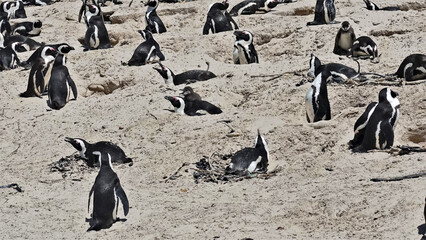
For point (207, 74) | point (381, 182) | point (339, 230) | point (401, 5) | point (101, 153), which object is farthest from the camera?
point (401, 5)

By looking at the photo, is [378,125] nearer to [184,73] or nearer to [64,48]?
[184,73]

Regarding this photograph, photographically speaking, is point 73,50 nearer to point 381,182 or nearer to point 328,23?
point 328,23

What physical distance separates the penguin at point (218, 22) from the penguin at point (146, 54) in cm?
159

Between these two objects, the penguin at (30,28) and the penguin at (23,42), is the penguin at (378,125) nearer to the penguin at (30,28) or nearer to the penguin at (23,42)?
the penguin at (23,42)

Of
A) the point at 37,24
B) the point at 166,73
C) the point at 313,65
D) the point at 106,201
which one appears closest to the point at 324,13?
the point at 313,65

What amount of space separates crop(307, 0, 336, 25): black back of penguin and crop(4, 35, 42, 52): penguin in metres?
4.33

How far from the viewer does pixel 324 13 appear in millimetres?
14586

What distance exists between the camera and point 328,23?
14500 millimetres

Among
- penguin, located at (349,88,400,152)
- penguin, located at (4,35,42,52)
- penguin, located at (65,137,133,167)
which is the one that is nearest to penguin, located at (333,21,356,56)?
penguin, located at (349,88,400,152)

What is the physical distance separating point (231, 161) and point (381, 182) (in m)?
1.71

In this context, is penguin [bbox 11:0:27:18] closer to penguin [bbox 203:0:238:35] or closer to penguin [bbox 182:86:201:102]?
penguin [bbox 203:0:238:35]

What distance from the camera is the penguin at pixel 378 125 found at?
9.12 m

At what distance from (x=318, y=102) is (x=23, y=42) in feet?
21.0

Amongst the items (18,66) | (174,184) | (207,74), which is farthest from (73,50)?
(174,184)
